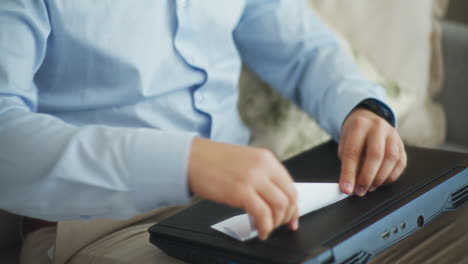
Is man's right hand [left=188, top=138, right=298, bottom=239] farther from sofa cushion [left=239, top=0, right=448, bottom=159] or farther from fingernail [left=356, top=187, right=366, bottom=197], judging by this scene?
sofa cushion [left=239, top=0, right=448, bottom=159]

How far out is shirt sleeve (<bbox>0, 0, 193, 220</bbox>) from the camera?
530 millimetres

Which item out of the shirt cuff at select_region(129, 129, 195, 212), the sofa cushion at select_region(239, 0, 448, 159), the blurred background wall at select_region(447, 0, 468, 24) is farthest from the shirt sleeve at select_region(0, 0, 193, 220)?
the blurred background wall at select_region(447, 0, 468, 24)

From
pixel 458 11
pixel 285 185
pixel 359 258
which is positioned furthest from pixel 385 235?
pixel 458 11

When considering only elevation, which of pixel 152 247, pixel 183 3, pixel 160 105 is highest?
pixel 183 3

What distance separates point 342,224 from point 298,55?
1.56 ft

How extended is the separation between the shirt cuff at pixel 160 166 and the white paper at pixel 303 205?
0.20 feet

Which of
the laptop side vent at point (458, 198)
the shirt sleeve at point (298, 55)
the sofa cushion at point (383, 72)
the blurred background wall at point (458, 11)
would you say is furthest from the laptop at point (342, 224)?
the blurred background wall at point (458, 11)

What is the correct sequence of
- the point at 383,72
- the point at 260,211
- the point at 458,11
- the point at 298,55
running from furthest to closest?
the point at 458,11 → the point at 383,72 → the point at 298,55 → the point at 260,211

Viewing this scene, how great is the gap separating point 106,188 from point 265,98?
578mm

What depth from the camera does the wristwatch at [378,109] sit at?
79cm

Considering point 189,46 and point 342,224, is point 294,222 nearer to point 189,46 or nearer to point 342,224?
point 342,224

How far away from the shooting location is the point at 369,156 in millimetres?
657

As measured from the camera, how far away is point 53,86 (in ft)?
2.39

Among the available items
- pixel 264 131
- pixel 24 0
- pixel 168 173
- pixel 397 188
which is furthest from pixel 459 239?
pixel 24 0
